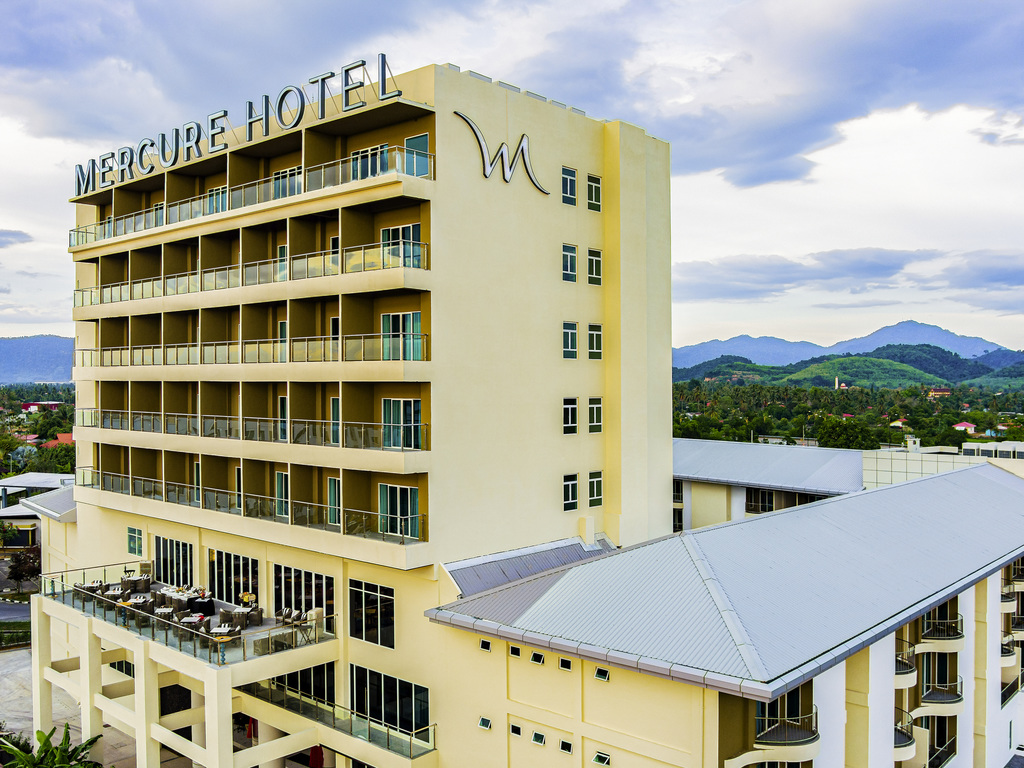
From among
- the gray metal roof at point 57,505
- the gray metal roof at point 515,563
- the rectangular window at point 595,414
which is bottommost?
the gray metal roof at point 57,505

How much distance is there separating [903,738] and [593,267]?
63.3ft

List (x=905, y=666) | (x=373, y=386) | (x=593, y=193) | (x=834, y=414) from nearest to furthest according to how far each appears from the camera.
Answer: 1. (x=905, y=666)
2. (x=373, y=386)
3. (x=593, y=193)
4. (x=834, y=414)

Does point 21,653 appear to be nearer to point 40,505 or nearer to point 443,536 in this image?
point 40,505

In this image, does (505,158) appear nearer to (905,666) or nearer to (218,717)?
(218,717)

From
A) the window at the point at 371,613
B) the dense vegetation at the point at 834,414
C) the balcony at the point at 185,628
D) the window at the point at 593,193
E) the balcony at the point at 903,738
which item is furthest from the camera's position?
the dense vegetation at the point at 834,414

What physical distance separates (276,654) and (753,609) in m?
15.7

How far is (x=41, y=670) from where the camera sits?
31.8 metres

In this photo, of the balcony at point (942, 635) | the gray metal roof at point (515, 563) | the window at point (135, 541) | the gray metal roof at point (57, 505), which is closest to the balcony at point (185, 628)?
the window at point (135, 541)

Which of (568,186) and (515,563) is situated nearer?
(515,563)

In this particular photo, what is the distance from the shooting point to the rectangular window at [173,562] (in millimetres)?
34812

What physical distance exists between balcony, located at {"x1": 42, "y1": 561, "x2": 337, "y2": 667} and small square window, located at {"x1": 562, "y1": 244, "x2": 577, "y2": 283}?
50.9 ft

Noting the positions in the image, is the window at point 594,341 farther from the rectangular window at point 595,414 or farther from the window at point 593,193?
the window at point 593,193

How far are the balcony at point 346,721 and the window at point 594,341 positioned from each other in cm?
1508

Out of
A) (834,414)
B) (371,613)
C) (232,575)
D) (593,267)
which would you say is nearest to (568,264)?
(593,267)
